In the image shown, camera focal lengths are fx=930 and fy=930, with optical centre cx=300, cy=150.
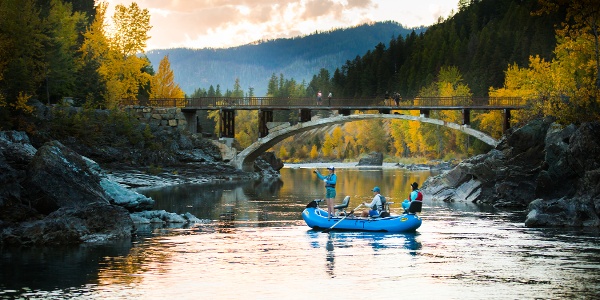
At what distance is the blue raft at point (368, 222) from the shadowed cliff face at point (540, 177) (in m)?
6.06

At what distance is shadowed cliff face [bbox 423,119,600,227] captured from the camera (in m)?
40.6

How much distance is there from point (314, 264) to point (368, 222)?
9172 mm

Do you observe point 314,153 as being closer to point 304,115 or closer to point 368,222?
point 304,115

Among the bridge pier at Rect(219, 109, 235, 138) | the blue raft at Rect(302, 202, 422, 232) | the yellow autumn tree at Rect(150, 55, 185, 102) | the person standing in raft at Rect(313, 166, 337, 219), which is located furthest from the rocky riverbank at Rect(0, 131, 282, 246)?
the yellow autumn tree at Rect(150, 55, 185, 102)

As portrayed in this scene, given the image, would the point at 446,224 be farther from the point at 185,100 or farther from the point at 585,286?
the point at 185,100

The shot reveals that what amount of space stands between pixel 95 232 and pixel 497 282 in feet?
52.2

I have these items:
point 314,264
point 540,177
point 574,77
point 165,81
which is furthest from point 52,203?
point 165,81

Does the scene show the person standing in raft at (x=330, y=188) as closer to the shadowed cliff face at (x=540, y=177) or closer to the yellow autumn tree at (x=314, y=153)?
the shadowed cliff face at (x=540, y=177)

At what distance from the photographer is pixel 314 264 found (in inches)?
1149

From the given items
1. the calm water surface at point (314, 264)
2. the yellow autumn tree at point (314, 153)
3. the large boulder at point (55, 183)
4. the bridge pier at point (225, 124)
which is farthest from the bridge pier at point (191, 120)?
the yellow autumn tree at point (314, 153)

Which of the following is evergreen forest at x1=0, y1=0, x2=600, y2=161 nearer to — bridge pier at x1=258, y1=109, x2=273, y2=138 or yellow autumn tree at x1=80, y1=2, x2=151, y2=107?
yellow autumn tree at x1=80, y1=2, x2=151, y2=107

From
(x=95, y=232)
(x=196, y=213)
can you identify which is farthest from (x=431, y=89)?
(x=95, y=232)

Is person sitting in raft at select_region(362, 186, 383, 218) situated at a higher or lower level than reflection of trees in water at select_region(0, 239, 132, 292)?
higher

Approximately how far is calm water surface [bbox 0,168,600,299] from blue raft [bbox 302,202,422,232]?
52 centimetres
